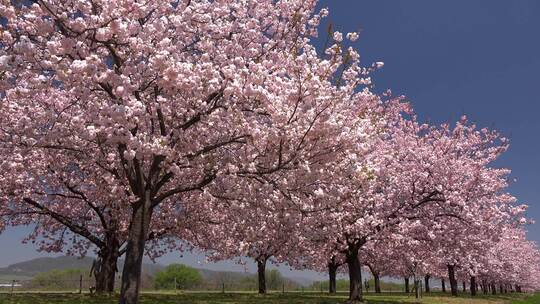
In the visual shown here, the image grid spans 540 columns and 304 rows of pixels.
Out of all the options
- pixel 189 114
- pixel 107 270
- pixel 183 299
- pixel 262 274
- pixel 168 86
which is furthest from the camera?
pixel 262 274

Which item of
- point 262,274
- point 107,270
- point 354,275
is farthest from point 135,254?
point 262,274

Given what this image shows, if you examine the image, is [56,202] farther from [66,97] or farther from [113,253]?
[66,97]

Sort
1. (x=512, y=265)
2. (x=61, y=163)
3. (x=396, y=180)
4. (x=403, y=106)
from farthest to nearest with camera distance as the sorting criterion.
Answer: (x=512, y=265) → (x=403, y=106) → (x=396, y=180) → (x=61, y=163)

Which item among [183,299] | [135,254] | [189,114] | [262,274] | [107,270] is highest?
[189,114]

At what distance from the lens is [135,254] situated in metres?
14.8

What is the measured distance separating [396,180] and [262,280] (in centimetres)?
2507

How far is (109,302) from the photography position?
2352 centimetres

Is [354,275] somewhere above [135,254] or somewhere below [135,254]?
Result: below

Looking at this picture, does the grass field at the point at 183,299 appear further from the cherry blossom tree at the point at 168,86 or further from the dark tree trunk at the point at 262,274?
the cherry blossom tree at the point at 168,86

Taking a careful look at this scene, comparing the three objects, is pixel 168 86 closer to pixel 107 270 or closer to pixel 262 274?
pixel 107 270

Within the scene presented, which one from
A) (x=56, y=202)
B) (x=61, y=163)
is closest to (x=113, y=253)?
(x=56, y=202)

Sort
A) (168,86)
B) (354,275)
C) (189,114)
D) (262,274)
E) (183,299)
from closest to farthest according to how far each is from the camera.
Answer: (168,86), (189,114), (354,275), (183,299), (262,274)

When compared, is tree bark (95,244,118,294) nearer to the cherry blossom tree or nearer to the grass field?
the grass field

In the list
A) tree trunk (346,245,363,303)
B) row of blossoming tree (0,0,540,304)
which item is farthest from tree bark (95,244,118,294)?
tree trunk (346,245,363,303)
